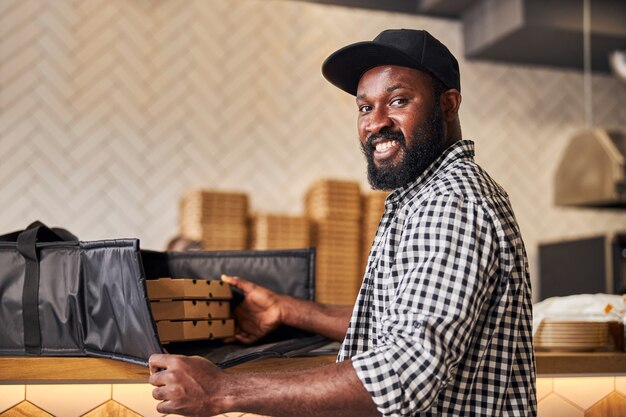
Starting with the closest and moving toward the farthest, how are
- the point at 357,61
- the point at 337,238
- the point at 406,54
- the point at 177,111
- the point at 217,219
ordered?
the point at 406,54, the point at 357,61, the point at 217,219, the point at 337,238, the point at 177,111

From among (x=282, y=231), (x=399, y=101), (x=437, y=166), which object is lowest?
(x=282, y=231)

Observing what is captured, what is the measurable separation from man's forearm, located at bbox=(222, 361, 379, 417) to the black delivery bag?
0.93 feet

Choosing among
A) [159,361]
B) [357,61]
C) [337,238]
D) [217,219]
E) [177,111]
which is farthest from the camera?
[177,111]

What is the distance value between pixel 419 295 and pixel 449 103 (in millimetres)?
491

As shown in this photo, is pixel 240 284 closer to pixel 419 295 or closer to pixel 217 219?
pixel 419 295

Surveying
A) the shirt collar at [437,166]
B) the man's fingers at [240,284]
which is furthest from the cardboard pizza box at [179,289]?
the shirt collar at [437,166]

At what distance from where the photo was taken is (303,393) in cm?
129

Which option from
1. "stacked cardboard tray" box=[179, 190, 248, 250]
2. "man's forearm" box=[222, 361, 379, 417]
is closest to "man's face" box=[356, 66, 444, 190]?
"man's forearm" box=[222, 361, 379, 417]

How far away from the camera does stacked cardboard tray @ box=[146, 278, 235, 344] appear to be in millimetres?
1684

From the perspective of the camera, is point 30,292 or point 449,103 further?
point 30,292

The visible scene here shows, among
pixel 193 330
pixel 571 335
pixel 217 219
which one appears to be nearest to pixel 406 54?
pixel 193 330

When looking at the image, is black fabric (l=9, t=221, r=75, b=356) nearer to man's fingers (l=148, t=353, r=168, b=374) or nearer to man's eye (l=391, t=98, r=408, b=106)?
man's fingers (l=148, t=353, r=168, b=374)

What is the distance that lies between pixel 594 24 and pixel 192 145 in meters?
2.99

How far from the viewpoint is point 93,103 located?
5254mm
